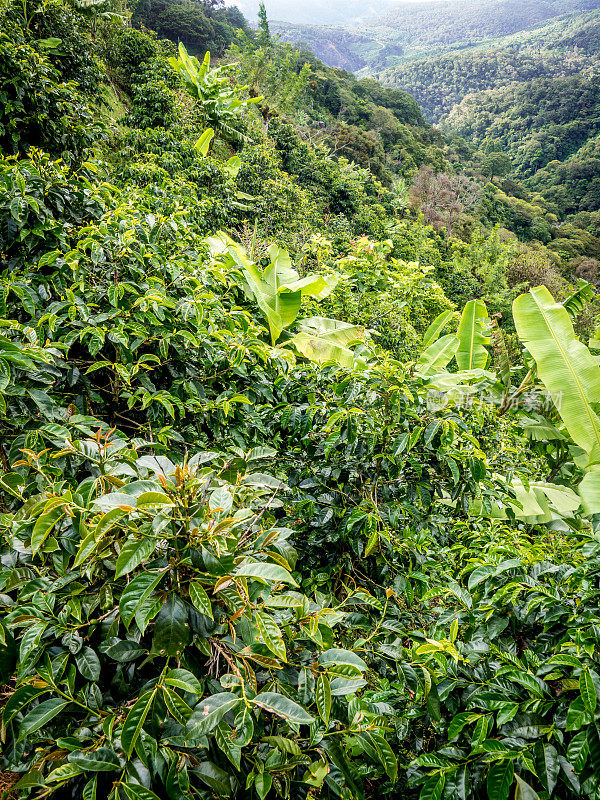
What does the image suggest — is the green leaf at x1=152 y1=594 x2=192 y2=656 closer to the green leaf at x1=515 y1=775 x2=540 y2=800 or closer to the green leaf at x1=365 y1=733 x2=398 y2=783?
the green leaf at x1=365 y1=733 x2=398 y2=783

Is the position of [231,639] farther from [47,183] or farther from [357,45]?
[357,45]

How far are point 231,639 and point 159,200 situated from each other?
4.41 meters

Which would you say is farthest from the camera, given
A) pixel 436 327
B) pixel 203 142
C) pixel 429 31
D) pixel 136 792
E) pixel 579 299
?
pixel 429 31

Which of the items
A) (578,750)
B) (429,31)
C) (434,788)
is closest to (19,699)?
(434,788)

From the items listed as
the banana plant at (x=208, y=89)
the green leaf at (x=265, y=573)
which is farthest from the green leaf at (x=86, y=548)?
the banana plant at (x=208, y=89)

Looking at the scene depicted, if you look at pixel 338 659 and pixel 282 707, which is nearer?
pixel 282 707

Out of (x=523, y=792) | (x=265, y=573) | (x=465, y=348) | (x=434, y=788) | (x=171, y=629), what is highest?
(x=465, y=348)

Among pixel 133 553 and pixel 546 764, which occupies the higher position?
pixel 133 553

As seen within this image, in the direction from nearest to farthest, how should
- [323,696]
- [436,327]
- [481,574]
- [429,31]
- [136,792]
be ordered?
[136,792] → [323,696] → [481,574] → [436,327] → [429,31]

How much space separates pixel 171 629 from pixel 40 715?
13.7 inches

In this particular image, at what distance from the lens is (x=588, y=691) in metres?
1.06

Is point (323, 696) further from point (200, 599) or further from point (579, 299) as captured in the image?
point (579, 299)

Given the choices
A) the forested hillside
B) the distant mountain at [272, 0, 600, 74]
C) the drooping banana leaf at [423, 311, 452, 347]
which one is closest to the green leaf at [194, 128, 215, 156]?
the forested hillside

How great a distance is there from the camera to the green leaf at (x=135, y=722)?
0.82m
